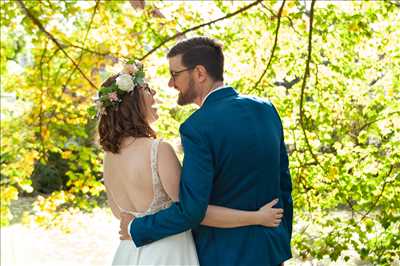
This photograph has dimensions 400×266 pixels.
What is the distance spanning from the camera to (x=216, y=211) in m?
2.12

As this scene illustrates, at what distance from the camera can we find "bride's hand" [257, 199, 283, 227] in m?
2.16

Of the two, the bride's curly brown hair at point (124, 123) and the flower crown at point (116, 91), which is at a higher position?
the flower crown at point (116, 91)

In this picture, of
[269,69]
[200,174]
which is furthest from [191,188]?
[269,69]

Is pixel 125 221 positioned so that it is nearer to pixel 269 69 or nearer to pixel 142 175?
pixel 142 175

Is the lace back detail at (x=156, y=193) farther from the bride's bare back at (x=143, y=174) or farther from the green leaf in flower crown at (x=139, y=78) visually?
the green leaf in flower crown at (x=139, y=78)

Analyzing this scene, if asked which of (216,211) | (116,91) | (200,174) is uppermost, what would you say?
(116,91)

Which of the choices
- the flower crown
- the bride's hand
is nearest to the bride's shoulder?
the flower crown

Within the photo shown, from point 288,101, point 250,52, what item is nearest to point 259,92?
point 288,101

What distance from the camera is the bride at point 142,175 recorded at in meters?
2.19

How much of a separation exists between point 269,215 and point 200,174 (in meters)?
0.30

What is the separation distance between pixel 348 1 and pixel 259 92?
139cm

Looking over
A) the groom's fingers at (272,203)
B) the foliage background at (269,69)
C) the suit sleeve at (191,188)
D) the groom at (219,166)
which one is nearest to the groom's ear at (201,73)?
the groom at (219,166)

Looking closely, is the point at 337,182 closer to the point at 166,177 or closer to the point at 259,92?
the point at 259,92

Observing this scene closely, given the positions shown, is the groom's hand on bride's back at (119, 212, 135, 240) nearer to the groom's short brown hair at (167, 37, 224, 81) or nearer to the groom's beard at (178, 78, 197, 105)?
the groom's beard at (178, 78, 197, 105)
